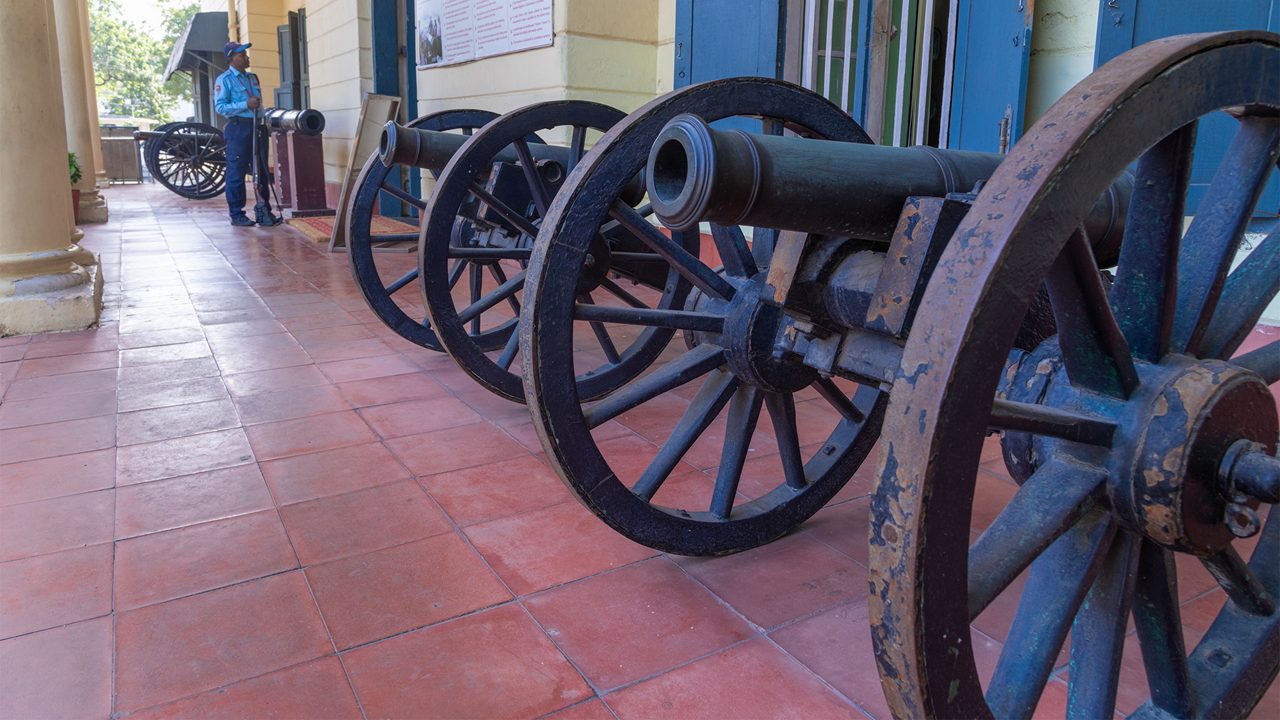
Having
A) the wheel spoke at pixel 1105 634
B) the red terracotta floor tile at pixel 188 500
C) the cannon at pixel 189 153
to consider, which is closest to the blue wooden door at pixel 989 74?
the wheel spoke at pixel 1105 634

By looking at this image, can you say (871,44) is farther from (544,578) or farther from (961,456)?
(961,456)

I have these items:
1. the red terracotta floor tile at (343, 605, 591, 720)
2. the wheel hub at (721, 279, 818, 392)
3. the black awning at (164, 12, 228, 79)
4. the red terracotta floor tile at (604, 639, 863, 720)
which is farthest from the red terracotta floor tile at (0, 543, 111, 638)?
the black awning at (164, 12, 228, 79)

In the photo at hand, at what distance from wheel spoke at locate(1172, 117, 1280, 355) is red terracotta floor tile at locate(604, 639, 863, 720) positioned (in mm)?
842

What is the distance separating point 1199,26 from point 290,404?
3402 millimetres

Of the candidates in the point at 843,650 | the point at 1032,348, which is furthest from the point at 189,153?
the point at 1032,348

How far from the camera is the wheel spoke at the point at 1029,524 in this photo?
108cm

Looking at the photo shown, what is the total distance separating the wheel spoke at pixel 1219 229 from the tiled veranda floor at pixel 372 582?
73 centimetres

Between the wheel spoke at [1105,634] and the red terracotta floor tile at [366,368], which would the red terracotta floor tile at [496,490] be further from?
the wheel spoke at [1105,634]

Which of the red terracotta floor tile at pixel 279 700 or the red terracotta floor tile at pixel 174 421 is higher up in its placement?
the red terracotta floor tile at pixel 174 421

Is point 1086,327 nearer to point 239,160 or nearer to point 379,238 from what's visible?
point 379,238

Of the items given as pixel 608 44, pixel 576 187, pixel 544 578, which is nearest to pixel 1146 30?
pixel 576 187

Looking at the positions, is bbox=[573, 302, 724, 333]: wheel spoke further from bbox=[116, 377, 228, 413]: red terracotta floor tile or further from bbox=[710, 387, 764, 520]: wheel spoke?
bbox=[116, 377, 228, 413]: red terracotta floor tile

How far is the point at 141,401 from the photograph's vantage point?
141 inches

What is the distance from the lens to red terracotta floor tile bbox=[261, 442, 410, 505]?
268cm
